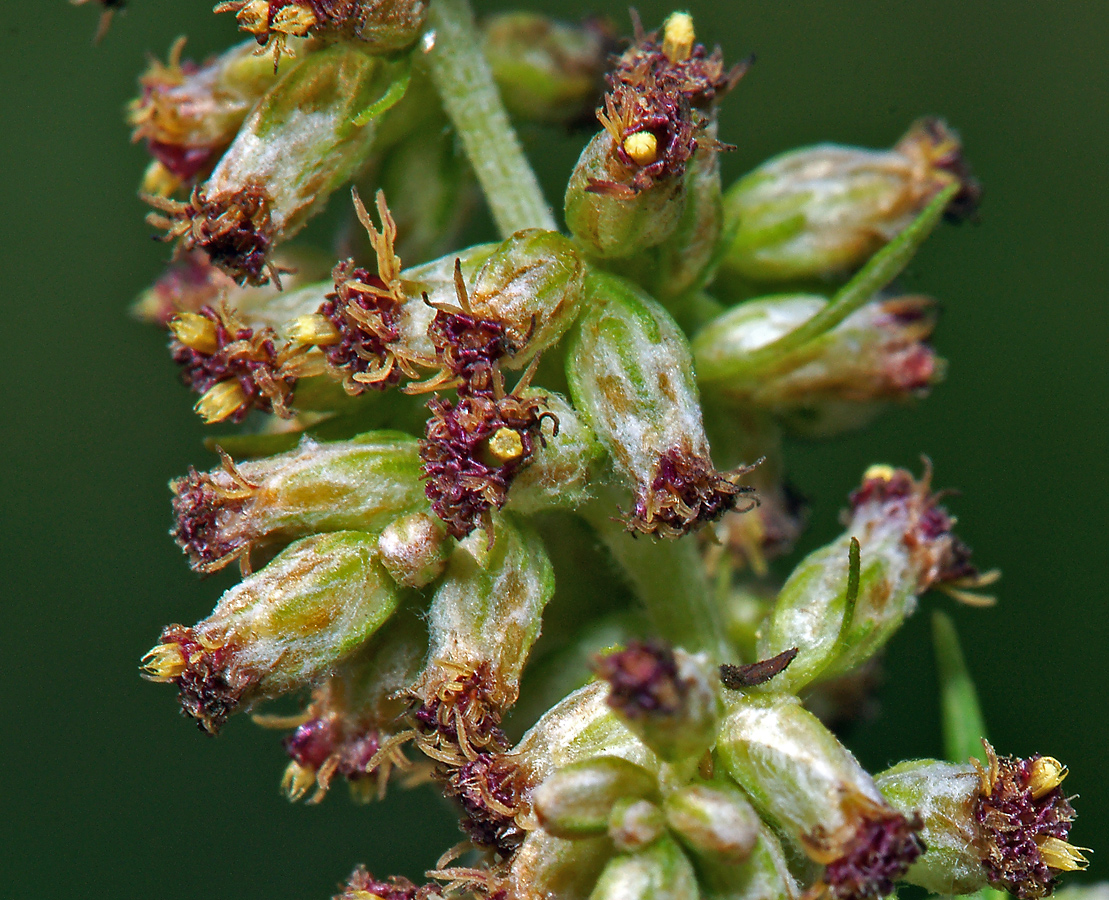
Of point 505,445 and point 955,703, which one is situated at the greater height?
point 505,445

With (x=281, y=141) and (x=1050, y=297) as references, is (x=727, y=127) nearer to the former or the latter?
(x=1050, y=297)

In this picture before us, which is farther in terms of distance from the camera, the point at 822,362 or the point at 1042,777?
the point at 822,362

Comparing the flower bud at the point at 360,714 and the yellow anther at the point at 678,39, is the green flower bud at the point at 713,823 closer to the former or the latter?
the flower bud at the point at 360,714

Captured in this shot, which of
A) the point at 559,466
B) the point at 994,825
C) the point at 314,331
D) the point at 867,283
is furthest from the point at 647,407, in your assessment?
the point at 994,825

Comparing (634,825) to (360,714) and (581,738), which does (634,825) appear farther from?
(360,714)

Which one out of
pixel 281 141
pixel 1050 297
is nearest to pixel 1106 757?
pixel 1050 297
